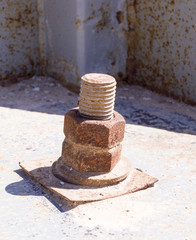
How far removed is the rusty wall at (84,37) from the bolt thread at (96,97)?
200 centimetres

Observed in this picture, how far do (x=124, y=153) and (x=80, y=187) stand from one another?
2.48 ft

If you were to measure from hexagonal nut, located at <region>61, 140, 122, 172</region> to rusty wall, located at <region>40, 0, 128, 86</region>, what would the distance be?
83.8 inches

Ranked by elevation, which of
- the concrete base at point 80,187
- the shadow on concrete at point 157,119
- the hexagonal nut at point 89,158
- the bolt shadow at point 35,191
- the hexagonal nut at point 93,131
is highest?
the hexagonal nut at point 93,131

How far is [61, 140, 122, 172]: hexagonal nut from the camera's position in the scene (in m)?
2.88

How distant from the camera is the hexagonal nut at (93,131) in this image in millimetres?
2832

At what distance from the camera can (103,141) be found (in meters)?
2.85

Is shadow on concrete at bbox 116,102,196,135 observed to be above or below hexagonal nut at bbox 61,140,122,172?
below

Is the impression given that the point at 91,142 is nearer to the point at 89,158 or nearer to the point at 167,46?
the point at 89,158

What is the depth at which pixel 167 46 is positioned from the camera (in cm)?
490

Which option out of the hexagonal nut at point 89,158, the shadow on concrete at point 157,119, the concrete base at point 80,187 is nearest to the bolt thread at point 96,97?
the hexagonal nut at point 89,158

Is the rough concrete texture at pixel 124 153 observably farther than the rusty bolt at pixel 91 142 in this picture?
No

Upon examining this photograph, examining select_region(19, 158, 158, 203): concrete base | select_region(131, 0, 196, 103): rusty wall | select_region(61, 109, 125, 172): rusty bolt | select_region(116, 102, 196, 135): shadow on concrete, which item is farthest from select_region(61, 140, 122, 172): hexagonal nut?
select_region(131, 0, 196, 103): rusty wall

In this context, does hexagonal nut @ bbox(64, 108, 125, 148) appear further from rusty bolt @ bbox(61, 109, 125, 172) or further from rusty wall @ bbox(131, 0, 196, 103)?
rusty wall @ bbox(131, 0, 196, 103)

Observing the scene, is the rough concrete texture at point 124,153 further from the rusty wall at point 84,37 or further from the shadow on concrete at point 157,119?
the rusty wall at point 84,37
